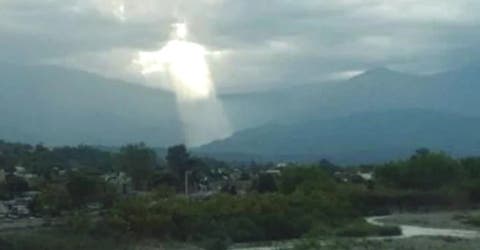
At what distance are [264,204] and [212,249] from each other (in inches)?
687

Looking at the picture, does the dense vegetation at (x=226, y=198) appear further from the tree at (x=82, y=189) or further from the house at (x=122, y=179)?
the house at (x=122, y=179)

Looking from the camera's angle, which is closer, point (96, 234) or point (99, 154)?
point (96, 234)

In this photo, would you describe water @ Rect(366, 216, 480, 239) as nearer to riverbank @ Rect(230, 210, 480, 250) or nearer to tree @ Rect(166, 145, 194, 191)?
riverbank @ Rect(230, 210, 480, 250)

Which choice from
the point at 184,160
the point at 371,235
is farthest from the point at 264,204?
the point at 184,160

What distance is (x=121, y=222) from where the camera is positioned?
228 ft

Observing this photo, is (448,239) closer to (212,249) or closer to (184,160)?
(212,249)

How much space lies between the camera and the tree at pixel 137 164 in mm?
124812

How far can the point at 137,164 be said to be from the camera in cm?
12669

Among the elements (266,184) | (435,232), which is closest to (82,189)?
(435,232)

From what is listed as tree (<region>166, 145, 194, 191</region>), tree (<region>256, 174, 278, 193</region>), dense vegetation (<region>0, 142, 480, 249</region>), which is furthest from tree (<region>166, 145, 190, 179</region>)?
tree (<region>256, 174, 278, 193</region>)

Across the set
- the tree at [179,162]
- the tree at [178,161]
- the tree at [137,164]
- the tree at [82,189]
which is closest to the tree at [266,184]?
the tree at [137,164]

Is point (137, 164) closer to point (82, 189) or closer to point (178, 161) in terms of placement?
point (178, 161)

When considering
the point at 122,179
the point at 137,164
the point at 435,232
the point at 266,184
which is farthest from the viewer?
the point at 137,164

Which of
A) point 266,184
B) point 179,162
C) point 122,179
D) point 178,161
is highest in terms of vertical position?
point 178,161
